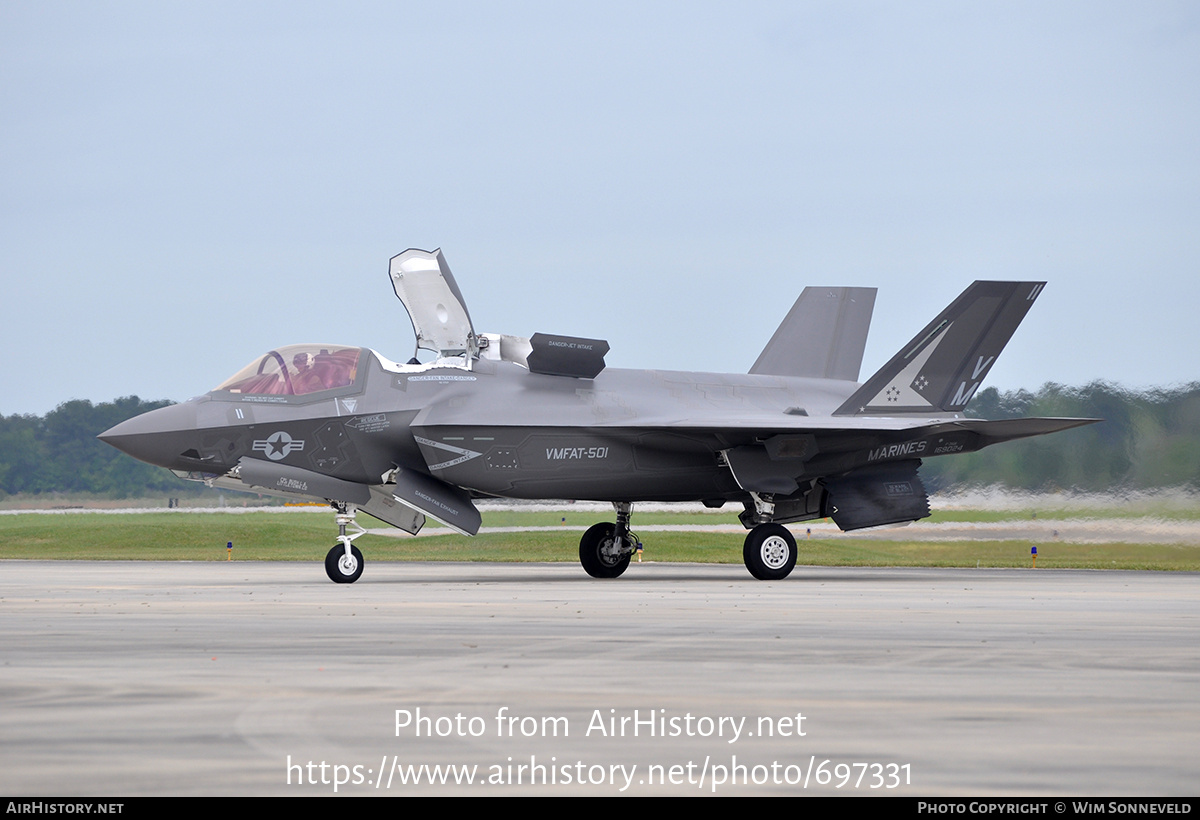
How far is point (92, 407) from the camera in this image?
7238 cm

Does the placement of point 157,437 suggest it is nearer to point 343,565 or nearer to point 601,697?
point 343,565

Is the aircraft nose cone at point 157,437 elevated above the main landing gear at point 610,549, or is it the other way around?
the aircraft nose cone at point 157,437

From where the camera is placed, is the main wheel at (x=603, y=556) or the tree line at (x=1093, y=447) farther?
the tree line at (x=1093, y=447)

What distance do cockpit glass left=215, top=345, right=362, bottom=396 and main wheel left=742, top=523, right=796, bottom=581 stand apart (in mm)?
6502

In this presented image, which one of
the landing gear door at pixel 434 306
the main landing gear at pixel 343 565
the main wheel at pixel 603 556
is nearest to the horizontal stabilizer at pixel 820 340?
the main wheel at pixel 603 556

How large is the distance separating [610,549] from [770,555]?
3.14 m

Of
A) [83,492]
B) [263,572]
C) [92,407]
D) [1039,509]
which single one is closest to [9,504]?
[83,492]

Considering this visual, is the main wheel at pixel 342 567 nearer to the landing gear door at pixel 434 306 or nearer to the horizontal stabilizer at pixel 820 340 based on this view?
the landing gear door at pixel 434 306

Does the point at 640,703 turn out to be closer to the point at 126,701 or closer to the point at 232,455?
the point at 126,701

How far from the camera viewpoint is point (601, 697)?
709 centimetres

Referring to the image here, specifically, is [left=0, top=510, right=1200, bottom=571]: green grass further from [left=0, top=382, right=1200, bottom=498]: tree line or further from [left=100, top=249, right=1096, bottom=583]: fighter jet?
[left=100, top=249, right=1096, bottom=583]: fighter jet

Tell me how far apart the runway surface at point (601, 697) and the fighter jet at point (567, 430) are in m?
5.86

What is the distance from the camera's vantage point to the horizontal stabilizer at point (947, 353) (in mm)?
22188

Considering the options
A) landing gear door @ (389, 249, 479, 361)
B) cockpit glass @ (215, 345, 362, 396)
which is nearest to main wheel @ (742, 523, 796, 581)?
landing gear door @ (389, 249, 479, 361)
